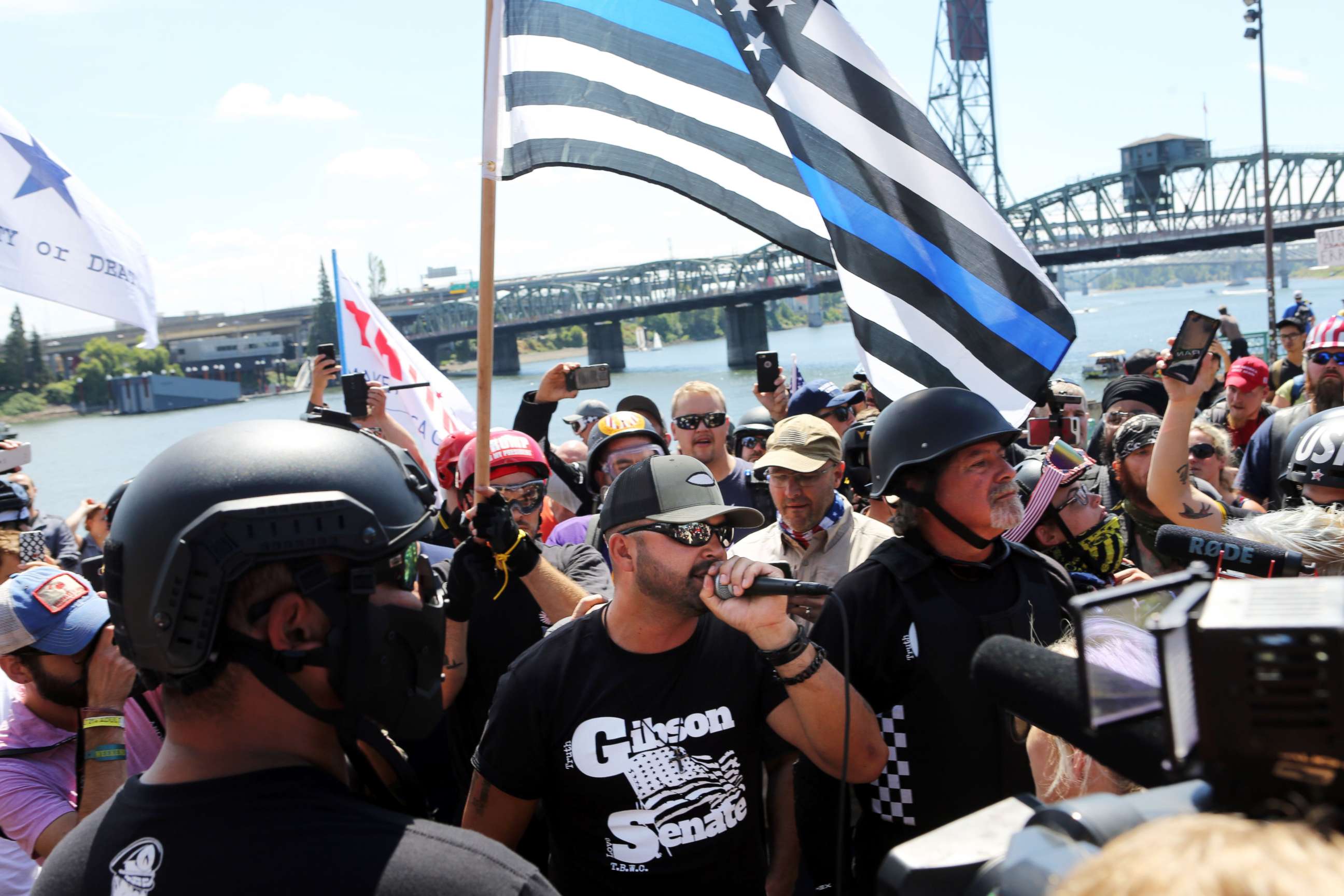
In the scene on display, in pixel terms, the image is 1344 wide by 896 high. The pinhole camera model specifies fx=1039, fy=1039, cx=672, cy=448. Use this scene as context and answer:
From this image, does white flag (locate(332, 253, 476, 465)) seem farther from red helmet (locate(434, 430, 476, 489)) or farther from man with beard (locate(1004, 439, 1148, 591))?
man with beard (locate(1004, 439, 1148, 591))

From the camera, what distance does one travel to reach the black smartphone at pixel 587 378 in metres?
5.08

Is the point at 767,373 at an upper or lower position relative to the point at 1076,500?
upper

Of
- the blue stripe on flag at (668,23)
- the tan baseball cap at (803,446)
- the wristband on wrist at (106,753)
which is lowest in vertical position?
the wristband on wrist at (106,753)

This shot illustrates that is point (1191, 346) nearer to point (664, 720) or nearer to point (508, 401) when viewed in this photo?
point (664, 720)

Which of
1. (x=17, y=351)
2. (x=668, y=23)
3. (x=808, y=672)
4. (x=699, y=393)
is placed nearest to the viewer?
(x=808, y=672)

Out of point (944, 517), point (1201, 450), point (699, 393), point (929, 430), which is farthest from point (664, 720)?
point (699, 393)

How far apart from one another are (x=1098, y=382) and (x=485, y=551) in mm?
30043

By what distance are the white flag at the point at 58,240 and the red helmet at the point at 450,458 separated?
159 centimetres

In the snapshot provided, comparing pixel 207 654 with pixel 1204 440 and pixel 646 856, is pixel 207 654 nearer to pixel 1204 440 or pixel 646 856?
pixel 646 856

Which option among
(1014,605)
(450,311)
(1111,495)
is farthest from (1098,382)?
(450,311)

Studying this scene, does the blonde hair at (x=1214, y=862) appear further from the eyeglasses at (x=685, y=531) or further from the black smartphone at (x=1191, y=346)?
the black smartphone at (x=1191, y=346)

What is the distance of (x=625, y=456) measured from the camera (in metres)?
5.47

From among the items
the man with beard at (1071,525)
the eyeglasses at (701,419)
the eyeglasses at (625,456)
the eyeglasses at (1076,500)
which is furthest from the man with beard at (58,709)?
the eyeglasses at (701,419)

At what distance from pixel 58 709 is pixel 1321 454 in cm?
408
